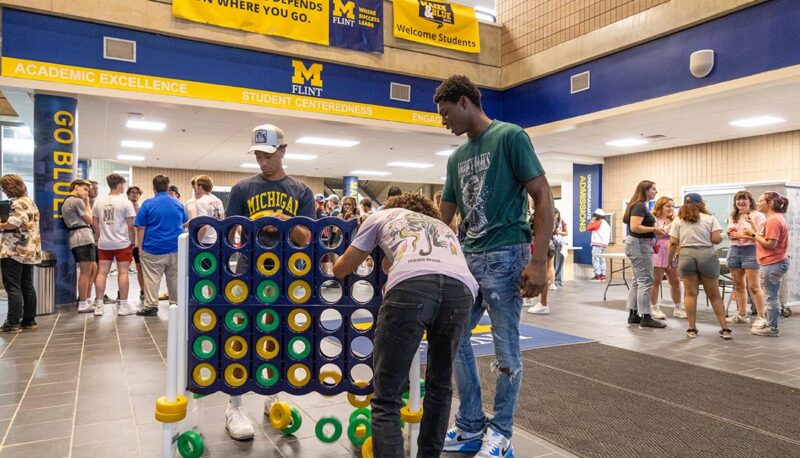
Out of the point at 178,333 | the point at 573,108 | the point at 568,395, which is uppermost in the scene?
the point at 573,108

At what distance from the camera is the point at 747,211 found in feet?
21.0

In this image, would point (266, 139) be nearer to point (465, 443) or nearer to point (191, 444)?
point (191, 444)

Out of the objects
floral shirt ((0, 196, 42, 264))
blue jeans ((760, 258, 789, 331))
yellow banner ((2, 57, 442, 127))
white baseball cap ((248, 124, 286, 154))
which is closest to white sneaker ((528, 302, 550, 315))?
blue jeans ((760, 258, 789, 331))

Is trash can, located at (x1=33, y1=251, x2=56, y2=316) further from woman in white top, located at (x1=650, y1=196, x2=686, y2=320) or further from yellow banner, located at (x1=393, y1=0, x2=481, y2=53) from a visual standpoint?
woman in white top, located at (x1=650, y1=196, x2=686, y2=320)

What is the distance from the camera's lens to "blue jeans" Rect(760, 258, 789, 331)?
18.6ft

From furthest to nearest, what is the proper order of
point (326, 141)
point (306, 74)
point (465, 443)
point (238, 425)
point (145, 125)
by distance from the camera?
point (326, 141) → point (145, 125) → point (306, 74) → point (238, 425) → point (465, 443)

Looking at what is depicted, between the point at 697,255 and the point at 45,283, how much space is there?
7.60 m

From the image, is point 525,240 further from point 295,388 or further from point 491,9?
point 491,9

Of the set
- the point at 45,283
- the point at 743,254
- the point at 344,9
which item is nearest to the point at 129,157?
the point at 344,9

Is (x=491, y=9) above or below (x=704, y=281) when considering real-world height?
above

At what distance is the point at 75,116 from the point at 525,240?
7325mm

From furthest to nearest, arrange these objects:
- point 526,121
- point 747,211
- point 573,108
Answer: point 526,121, point 573,108, point 747,211

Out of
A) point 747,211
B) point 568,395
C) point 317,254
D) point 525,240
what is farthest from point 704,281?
point 317,254

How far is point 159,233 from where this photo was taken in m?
6.25
